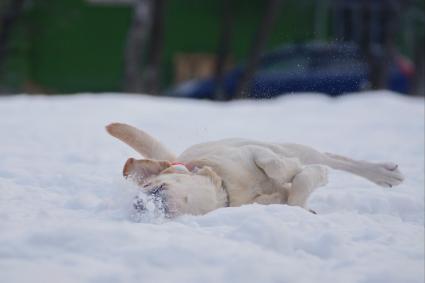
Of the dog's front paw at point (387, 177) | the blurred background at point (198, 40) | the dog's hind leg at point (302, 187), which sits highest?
the dog's hind leg at point (302, 187)

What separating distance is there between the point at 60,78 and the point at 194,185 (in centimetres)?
1828

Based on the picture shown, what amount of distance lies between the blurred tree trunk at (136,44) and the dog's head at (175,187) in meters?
10.8

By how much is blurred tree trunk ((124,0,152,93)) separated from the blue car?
1.77 m

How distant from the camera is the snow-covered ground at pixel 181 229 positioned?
11.4ft

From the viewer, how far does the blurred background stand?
17547 millimetres

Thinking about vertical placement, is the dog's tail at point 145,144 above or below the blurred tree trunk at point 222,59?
above

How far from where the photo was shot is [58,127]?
8.69m

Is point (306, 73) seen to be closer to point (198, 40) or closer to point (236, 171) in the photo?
point (198, 40)

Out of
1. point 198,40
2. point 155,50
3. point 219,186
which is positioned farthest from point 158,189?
point 198,40

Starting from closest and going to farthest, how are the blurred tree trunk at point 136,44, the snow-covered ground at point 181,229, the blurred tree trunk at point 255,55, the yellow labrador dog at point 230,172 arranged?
the snow-covered ground at point 181,229 < the yellow labrador dog at point 230,172 < the blurred tree trunk at point 136,44 < the blurred tree trunk at point 255,55

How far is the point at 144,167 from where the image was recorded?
448cm

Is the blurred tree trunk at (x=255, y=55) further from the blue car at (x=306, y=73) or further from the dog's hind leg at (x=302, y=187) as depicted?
the dog's hind leg at (x=302, y=187)

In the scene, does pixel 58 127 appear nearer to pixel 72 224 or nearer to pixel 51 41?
pixel 72 224

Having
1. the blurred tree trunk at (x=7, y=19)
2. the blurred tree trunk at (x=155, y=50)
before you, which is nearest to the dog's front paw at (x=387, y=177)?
the blurred tree trunk at (x=155, y=50)
